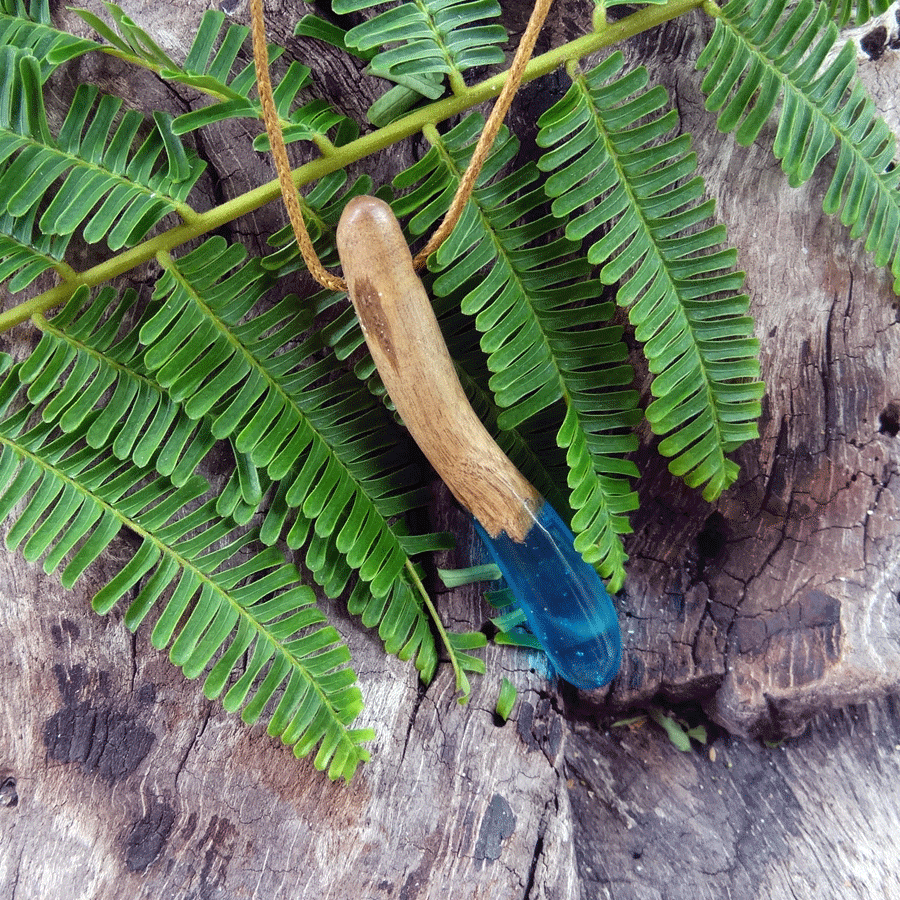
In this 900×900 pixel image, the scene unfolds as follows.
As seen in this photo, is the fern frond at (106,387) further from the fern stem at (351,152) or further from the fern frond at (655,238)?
the fern frond at (655,238)

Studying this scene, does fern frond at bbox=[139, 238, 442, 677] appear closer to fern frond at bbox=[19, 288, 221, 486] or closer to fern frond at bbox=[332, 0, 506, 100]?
fern frond at bbox=[19, 288, 221, 486]

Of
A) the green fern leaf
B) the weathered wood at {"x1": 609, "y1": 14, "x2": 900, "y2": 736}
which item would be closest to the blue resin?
the weathered wood at {"x1": 609, "y1": 14, "x2": 900, "y2": 736}

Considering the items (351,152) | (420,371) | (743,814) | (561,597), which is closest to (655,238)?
(420,371)

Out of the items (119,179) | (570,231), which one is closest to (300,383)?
(119,179)

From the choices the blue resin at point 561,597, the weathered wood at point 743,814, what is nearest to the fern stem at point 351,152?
the blue resin at point 561,597

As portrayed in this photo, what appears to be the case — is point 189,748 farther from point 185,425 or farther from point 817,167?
point 817,167

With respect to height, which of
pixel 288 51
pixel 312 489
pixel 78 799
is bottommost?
pixel 78 799
